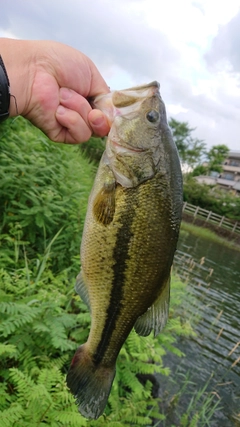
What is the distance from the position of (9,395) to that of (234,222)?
36.9m

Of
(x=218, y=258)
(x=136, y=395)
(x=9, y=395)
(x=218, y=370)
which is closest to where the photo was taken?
(x=9, y=395)

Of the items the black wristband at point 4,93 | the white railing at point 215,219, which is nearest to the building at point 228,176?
the white railing at point 215,219

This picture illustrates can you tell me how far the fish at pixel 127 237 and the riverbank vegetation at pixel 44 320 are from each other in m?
0.77

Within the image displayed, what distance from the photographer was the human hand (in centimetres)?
197

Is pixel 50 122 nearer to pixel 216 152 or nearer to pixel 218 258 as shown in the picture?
pixel 218 258

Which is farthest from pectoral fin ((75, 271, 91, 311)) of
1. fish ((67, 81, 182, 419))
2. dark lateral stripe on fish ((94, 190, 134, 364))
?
dark lateral stripe on fish ((94, 190, 134, 364))

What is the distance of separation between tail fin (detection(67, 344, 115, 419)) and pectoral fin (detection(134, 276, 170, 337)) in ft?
1.08

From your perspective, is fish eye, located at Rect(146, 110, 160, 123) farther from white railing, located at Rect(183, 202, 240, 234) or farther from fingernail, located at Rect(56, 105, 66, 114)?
white railing, located at Rect(183, 202, 240, 234)

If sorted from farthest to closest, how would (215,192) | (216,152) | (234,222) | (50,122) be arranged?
(216,152) < (215,192) < (234,222) < (50,122)

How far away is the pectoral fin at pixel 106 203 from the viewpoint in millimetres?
1813

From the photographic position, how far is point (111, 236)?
1834 mm

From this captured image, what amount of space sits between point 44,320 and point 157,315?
1.57 metres

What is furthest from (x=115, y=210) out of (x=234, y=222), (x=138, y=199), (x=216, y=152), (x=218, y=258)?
(x=216, y=152)

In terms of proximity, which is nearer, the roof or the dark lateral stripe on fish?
the dark lateral stripe on fish
